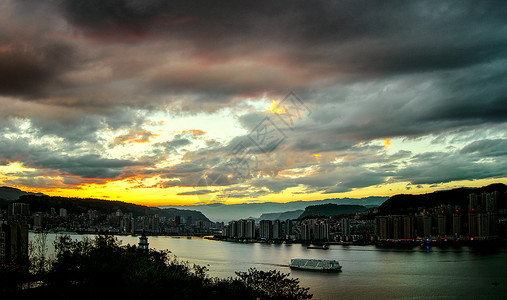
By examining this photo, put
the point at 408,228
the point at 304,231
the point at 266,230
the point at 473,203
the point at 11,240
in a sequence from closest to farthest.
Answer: the point at 11,240 < the point at 408,228 < the point at 473,203 < the point at 304,231 < the point at 266,230

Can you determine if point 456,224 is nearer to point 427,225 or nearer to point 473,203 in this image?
point 427,225

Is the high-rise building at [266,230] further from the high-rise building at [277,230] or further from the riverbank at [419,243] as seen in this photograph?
the riverbank at [419,243]

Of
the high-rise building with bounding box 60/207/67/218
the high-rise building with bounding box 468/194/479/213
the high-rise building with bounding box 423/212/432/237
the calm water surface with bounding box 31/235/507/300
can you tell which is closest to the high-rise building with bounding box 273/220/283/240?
the high-rise building with bounding box 423/212/432/237

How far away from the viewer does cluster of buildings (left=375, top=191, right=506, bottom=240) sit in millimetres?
44938

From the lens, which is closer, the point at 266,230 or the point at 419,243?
the point at 419,243

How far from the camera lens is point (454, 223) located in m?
47.2

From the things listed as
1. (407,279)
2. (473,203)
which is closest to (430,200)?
(473,203)

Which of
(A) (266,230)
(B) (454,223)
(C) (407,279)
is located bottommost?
(A) (266,230)

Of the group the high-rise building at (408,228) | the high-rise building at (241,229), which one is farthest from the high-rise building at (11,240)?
the high-rise building at (241,229)

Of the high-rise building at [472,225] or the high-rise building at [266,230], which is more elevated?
the high-rise building at [472,225]

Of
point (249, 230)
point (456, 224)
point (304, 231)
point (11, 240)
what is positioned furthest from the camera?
point (249, 230)

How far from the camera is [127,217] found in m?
75.1

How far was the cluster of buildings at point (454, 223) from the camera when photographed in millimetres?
44938

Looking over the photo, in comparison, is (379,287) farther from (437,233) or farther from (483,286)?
(437,233)
